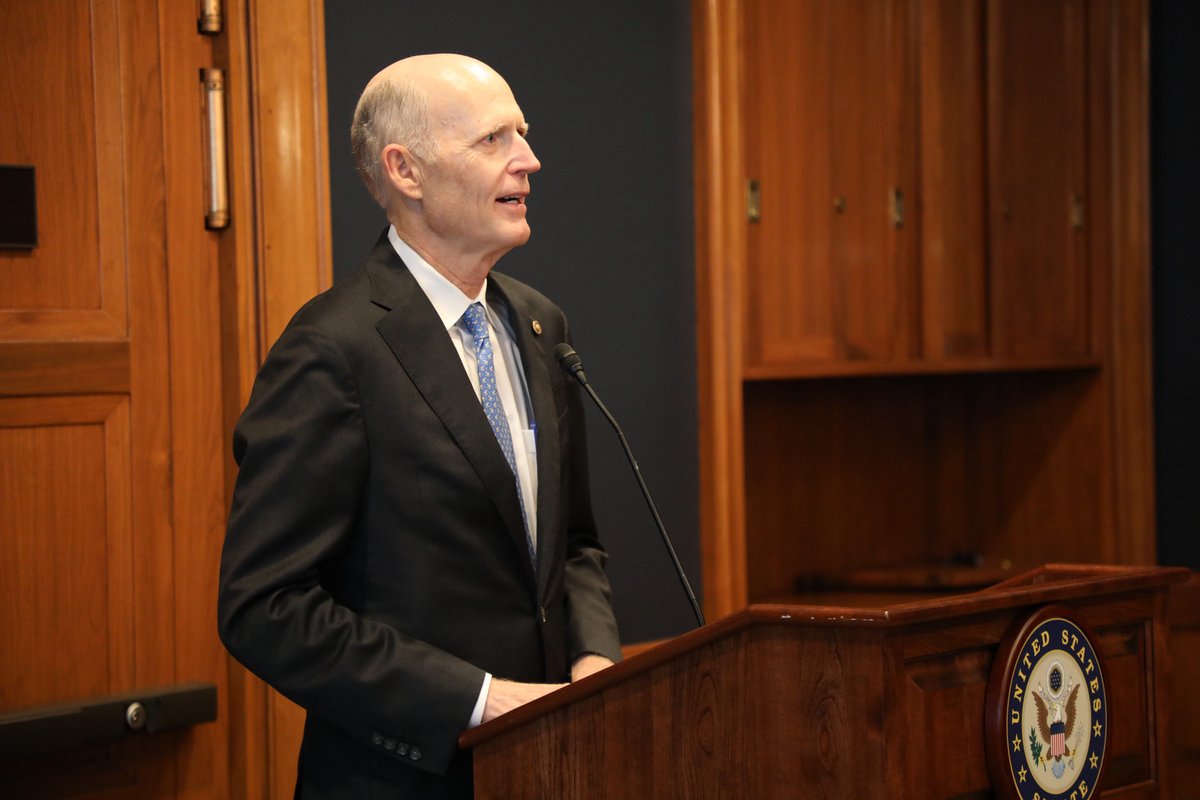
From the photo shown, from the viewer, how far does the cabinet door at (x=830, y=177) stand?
9.96 feet

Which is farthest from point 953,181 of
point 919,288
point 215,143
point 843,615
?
point 843,615

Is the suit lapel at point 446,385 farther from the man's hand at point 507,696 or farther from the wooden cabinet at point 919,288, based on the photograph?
the wooden cabinet at point 919,288

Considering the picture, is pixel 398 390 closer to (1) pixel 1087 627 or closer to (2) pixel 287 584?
(2) pixel 287 584

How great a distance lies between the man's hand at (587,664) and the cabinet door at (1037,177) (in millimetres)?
2109

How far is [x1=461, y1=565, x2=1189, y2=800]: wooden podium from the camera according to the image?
1.18 m

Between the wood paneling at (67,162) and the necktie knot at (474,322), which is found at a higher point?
the wood paneling at (67,162)

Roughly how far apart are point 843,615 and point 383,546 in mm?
591

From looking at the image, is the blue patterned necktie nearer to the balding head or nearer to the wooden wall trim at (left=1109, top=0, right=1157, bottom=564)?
the balding head

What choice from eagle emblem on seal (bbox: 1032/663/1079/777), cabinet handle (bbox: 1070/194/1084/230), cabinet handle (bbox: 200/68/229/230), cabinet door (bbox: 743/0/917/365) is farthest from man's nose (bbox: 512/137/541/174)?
cabinet handle (bbox: 1070/194/1084/230)

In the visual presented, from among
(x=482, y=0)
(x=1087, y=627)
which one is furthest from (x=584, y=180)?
(x=1087, y=627)

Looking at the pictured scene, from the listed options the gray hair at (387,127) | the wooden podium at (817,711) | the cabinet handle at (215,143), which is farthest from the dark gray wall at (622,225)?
the wooden podium at (817,711)

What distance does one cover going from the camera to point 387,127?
1653mm

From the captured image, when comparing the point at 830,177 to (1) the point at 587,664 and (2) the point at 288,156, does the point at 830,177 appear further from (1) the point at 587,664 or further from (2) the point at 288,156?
(1) the point at 587,664

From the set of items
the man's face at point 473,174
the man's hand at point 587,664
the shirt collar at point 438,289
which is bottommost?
the man's hand at point 587,664
